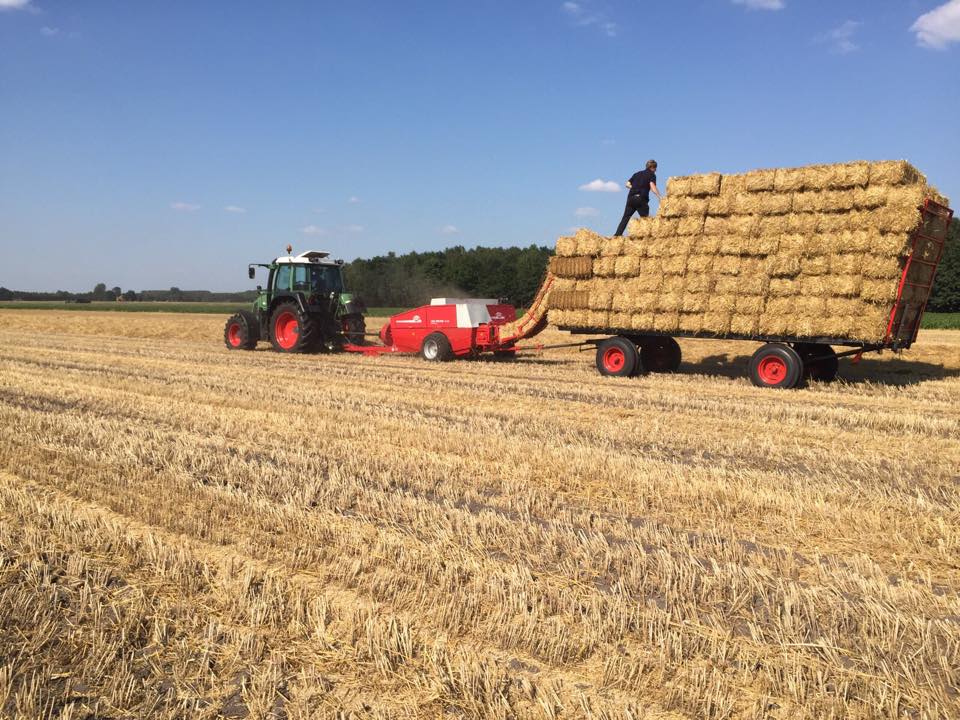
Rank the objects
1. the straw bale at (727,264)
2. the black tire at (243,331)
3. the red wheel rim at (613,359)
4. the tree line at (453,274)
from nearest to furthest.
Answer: the straw bale at (727,264) → the red wheel rim at (613,359) → the black tire at (243,331) → the tree line at (453,274)

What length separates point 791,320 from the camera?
1039 centimetres

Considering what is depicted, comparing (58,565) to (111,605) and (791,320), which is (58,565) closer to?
(111,605)

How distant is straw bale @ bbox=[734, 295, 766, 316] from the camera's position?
10.6 m

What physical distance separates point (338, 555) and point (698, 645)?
174 centimetres

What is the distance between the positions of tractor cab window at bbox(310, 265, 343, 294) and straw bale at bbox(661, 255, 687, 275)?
7.71 meters

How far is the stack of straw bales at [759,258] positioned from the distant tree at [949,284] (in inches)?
1716

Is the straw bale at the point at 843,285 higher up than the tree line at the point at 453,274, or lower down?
lower down

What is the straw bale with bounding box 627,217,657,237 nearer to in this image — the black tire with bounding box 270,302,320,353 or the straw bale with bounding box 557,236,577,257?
the straw bale with bounding box 557,236,577,257

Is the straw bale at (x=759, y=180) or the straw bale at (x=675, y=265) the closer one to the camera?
the straw bale at (x=759, y=180)

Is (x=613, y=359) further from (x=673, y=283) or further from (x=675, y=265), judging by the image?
(x=675, y=265)

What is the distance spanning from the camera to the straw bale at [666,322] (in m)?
11.5

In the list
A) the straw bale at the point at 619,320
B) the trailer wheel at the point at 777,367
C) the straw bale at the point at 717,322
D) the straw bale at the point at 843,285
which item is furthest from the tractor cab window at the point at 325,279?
the straw bale at the point at 843,285

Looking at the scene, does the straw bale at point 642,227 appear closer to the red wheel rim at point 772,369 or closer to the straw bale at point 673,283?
the straw bale at point 673,283

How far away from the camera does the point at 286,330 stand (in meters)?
16.7
